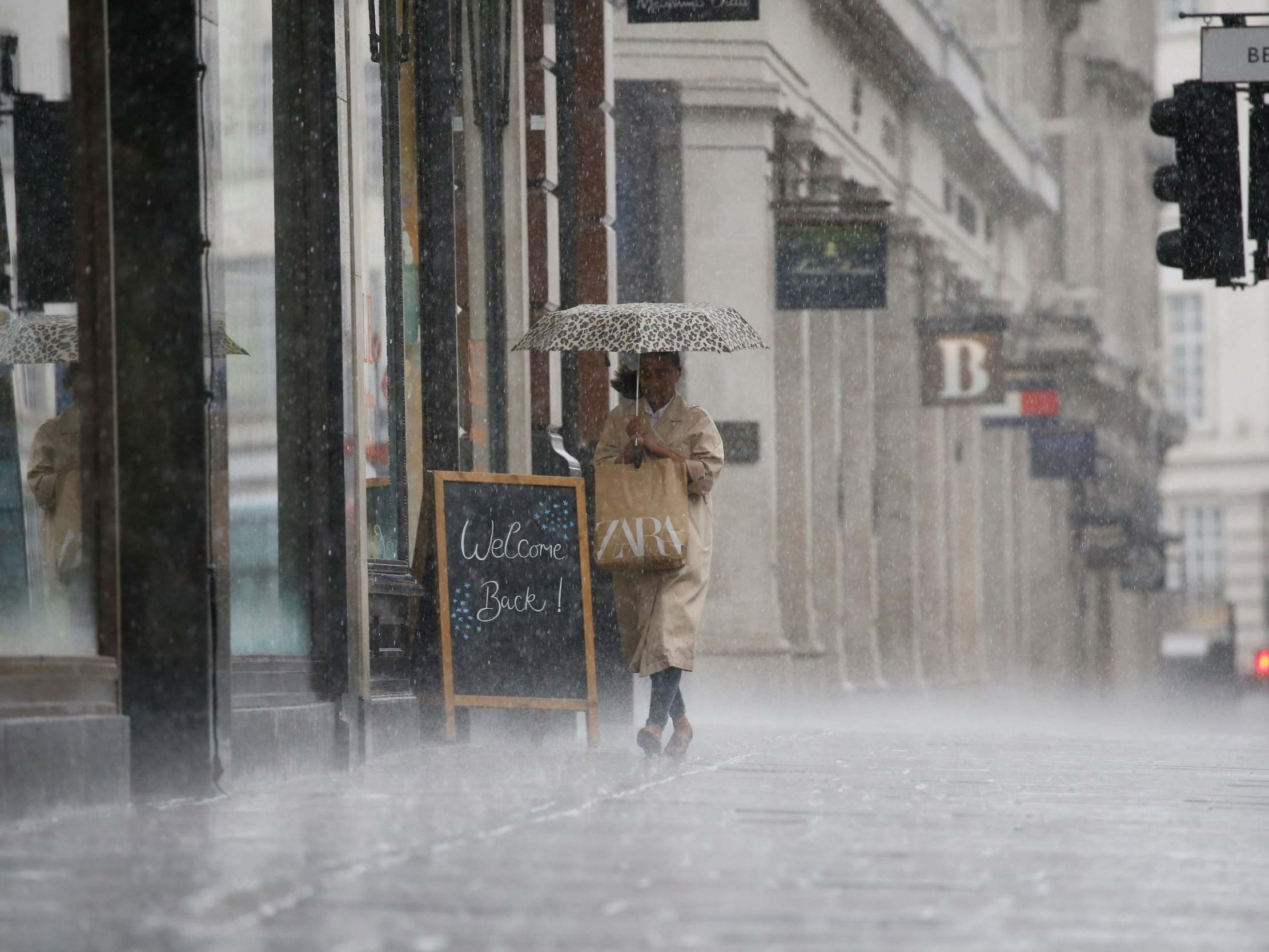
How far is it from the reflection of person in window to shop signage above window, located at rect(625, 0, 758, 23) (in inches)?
351

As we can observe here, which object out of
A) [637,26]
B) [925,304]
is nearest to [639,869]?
[637,26]

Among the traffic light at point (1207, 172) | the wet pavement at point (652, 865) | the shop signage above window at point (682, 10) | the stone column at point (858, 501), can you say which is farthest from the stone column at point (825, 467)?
the wet pavement at point (652, 865)

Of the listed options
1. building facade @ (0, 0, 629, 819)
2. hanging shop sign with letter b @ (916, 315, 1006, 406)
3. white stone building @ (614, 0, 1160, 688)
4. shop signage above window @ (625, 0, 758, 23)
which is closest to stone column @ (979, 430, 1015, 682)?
white stone building @ (614, 0, 1160, 688)

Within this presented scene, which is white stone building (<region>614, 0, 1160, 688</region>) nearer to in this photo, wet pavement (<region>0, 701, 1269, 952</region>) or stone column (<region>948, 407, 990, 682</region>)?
stone column (<region>948, 407, 990, 682</region>)

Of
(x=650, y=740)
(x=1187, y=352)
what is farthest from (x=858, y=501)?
(x=1187, y=352)

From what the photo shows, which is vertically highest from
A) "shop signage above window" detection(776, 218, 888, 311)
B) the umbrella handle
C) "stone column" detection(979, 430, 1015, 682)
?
"shop signage above window" detection(776, 218, 888, 311)

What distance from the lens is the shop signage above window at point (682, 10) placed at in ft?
53.0

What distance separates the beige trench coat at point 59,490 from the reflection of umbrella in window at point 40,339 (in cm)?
17

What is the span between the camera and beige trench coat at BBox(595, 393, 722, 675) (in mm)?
10617

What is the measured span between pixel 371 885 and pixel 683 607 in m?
5.45

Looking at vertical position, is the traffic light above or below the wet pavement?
above

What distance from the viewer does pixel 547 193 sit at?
1407cm

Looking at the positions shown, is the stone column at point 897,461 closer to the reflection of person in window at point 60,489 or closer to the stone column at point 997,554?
the stone column at point 997,554

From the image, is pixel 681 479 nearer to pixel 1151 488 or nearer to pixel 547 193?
pixel 547 193
